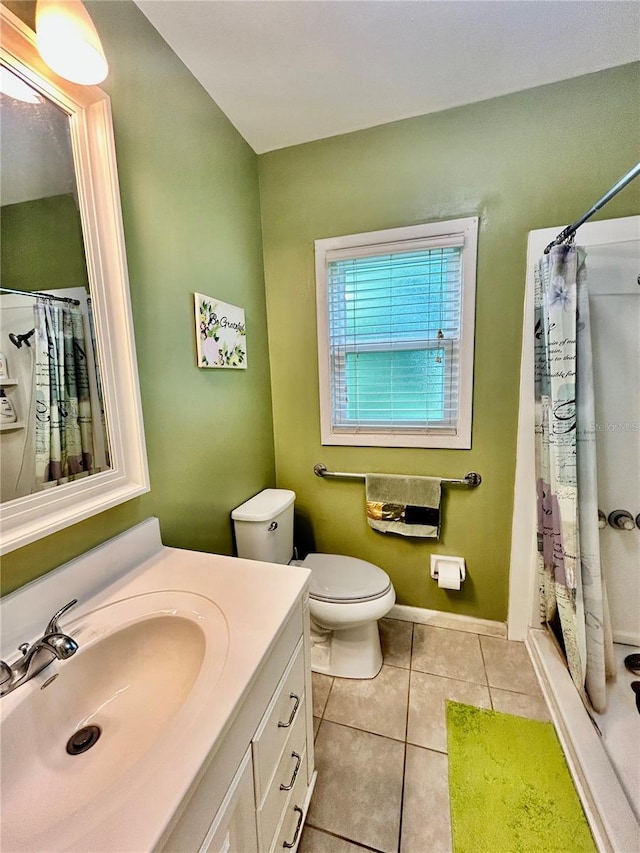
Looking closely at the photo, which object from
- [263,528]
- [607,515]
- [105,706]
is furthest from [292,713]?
[607,515]

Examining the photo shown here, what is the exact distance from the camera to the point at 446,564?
5.60ft

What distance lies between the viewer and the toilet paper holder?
169 centimetres

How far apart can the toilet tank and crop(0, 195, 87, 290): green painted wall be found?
1.02 metres

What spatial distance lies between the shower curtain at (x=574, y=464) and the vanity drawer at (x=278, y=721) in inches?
42.7

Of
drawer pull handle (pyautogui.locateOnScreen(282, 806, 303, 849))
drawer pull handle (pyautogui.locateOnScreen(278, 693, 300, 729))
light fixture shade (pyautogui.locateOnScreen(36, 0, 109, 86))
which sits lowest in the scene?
drawer pull handle (pyautogui.locateOnScreen(282, 806, 303, 849))

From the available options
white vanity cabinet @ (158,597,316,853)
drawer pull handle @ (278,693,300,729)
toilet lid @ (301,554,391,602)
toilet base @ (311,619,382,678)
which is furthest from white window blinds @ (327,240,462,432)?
drawer pull handle @ (278,693,300,729)

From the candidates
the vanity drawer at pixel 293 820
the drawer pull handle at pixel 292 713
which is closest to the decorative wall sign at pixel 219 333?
the drawer pull handle at pixel 292 713

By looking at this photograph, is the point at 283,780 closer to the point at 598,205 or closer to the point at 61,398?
the point at 61,398

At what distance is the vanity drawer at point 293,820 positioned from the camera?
82 cm

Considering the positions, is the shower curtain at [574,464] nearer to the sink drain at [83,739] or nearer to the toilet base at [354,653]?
the toilet base at [354,653]

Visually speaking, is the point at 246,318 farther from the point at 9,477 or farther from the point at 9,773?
the point at 9,773

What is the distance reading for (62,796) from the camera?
1.72 feet

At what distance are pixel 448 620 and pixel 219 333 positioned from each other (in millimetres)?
1886

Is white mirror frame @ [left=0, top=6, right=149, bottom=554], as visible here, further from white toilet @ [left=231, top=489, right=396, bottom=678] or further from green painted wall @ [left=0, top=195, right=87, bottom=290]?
white toilet @ [left=231, top=489, right=396, bottom=678]
